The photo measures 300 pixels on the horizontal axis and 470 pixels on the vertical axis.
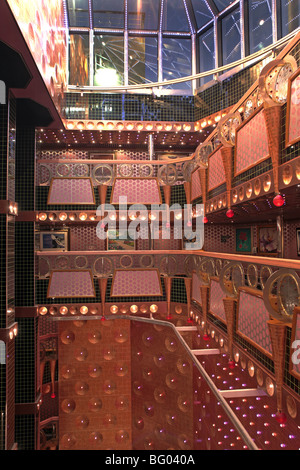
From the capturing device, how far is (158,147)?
10.5 m

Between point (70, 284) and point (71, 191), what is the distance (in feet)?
6.81

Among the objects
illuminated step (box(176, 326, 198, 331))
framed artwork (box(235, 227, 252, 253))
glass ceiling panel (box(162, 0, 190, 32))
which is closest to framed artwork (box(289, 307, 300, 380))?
illuminated step (box(176, 326, 198, 331))

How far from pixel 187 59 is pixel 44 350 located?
9105 millimetres

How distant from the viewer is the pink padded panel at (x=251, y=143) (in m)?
3.67

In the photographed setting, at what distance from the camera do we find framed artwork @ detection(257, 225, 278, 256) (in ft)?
26.0

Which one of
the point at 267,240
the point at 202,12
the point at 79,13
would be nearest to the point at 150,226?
the point at 267,240

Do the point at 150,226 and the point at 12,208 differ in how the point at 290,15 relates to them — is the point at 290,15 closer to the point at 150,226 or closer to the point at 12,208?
the point at 150,226

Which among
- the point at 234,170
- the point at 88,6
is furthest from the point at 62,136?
the point at 234,170

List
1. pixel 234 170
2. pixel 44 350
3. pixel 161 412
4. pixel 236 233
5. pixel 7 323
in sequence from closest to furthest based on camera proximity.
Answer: pixel 234 170
pixel 7 323
pixel 161 412
pixel 44 350
pixel 236 233

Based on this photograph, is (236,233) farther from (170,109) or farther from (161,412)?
(161,412)

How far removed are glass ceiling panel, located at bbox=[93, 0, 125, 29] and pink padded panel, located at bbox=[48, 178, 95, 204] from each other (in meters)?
5.46

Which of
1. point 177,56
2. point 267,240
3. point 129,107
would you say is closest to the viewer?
point 267,240

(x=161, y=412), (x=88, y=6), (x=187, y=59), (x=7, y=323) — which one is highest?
(x=88, y=6)

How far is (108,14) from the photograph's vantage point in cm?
1014
